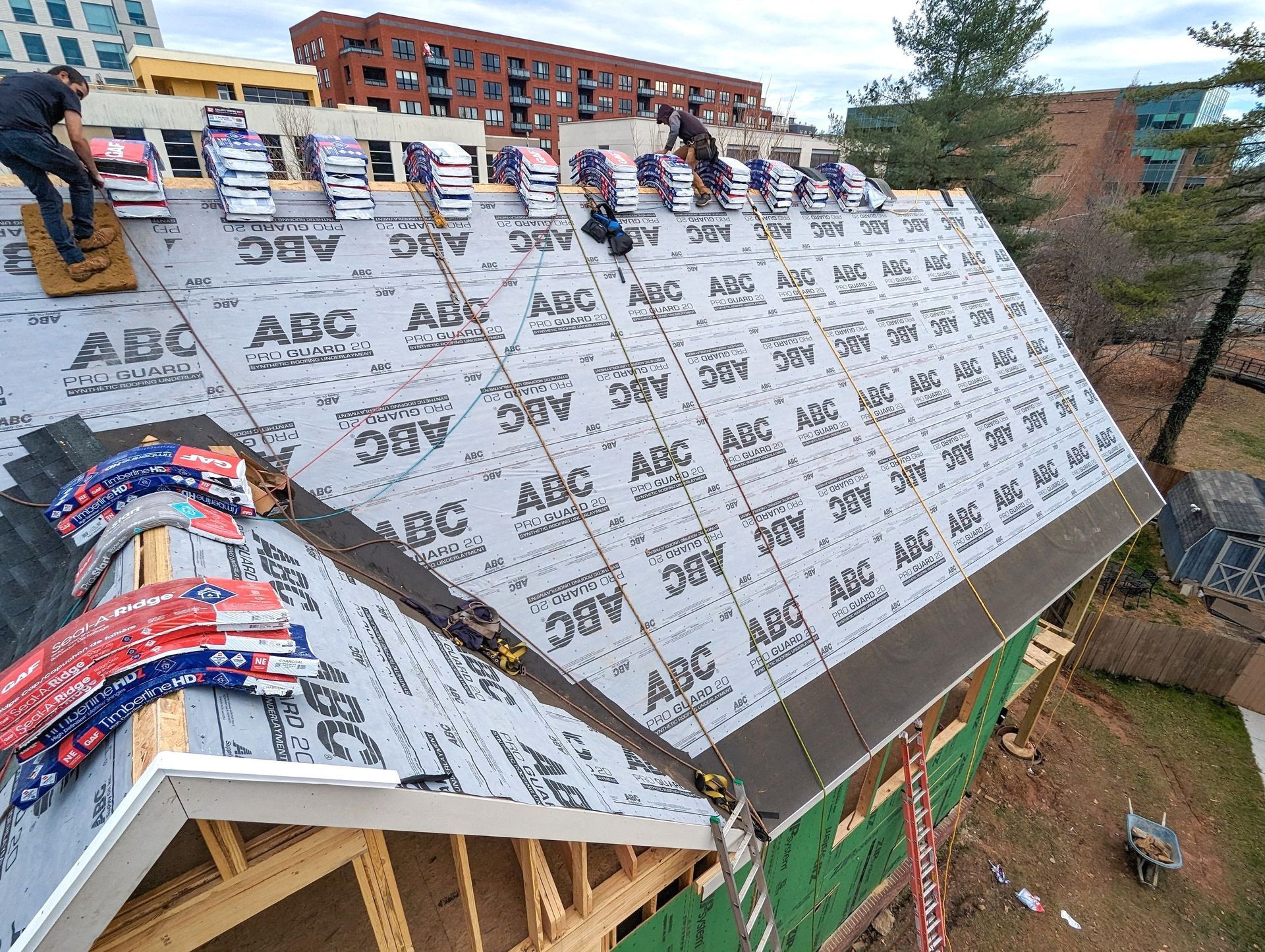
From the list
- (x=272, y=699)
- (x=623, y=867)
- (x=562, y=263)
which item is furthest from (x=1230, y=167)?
(x=272, y=699)

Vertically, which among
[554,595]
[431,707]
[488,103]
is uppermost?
[488,103]

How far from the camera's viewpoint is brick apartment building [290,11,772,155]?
4012 cm

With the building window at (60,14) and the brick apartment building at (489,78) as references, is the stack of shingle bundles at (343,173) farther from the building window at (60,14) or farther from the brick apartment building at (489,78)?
the building window at (60,14)

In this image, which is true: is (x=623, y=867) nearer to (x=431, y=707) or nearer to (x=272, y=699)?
(x=431, y=707)

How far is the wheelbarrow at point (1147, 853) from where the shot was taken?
9750 millimetres

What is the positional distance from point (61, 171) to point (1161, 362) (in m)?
40.6

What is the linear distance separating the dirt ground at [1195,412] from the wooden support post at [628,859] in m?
24.4

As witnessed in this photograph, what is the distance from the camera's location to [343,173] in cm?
575

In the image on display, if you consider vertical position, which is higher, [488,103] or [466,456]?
[488,103]

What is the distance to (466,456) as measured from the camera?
5.52 meters

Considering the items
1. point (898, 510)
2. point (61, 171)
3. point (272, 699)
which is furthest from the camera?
point (898, 510)

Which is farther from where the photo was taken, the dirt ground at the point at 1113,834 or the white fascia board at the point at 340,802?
the dirt ground at the point at 1113,834

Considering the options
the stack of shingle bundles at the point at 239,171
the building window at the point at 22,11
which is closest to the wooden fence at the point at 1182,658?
the stack of shingle bundles at the point at 239,171

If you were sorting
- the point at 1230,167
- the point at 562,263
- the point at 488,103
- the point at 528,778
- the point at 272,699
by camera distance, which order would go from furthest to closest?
the point at 488,103 < the point at 1230,167 < the point at 562,263 < the point at 528,778 < the point at 272,699
